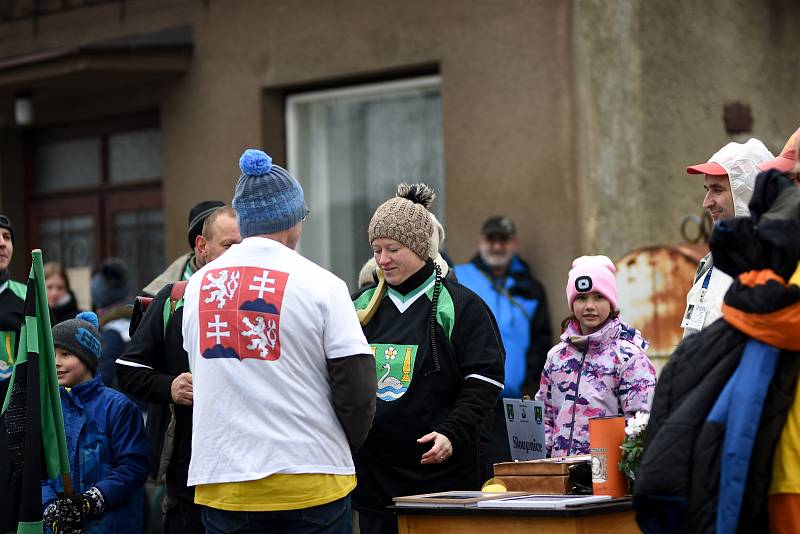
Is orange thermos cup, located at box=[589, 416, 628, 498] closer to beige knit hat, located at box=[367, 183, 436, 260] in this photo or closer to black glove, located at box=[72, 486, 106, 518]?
beige knit hat, located at box=[367, 183, 436, 260]

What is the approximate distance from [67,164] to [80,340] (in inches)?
268

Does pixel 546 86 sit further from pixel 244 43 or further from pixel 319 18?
pixel 244 43

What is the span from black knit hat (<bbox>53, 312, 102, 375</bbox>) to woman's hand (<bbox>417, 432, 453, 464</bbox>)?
5.51 ft

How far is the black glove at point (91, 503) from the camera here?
5590mm

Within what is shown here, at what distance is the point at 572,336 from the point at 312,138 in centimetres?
552

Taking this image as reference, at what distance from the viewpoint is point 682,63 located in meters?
9.83

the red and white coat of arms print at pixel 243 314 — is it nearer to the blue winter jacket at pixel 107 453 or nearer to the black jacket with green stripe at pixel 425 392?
the black jacket with green stripe at pixel 425 392

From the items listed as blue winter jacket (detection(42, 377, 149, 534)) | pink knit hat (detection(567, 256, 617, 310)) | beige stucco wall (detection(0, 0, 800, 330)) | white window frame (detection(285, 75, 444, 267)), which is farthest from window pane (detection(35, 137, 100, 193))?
pink knit hat (detection(567, 256, 617, 310))

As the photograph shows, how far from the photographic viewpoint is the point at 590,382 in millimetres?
5570

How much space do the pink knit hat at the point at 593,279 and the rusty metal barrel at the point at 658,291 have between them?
2.68m

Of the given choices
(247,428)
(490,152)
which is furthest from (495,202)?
(247,428)

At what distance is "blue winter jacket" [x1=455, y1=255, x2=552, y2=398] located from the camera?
8703 mm

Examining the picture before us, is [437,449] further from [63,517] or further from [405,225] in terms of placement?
[63,517]

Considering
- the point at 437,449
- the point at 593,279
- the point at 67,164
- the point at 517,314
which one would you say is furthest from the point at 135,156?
the point at 437,449
